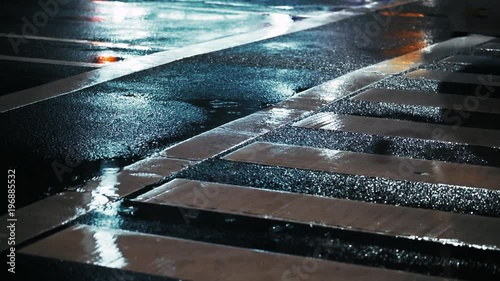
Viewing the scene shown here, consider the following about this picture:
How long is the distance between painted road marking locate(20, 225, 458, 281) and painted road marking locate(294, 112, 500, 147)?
3205 millimetres

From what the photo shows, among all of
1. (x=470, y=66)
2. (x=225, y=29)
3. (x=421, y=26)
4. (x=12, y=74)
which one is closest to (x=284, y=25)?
(x=225, y=29)

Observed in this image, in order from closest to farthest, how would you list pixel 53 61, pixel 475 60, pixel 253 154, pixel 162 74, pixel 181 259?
pixel 181 259
pixel 253 154
pixel 162 74
pixel 53 61
pixel 475 60

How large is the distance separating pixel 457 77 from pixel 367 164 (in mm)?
3850

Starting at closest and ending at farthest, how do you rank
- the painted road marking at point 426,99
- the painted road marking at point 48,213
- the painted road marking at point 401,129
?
the painted road marking at point 48,213, the painted road marking at point 401,129, the painted road marking at point 426,99

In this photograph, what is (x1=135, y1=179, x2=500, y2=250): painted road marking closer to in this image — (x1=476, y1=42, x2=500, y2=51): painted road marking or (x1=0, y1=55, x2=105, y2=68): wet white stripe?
(x1=0, y1=55, x2=105, y2=68): wet white stripe

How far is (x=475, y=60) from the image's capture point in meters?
11.7

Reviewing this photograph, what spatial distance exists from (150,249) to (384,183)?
2.08 m

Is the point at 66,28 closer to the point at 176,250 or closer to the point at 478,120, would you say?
the point at 478,120

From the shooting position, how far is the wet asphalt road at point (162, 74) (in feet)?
25.0

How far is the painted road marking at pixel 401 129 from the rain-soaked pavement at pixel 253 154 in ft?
0.09

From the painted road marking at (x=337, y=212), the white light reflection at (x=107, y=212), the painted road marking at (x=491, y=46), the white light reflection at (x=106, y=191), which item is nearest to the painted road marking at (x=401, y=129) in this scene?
the painted road marking at (x=337, y=212)

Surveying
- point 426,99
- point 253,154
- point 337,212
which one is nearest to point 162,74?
point 426,99

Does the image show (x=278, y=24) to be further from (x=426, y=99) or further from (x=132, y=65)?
(x=426, y=99)

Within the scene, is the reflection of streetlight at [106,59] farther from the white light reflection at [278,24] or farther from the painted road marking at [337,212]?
the painted road marking at [337,212]
